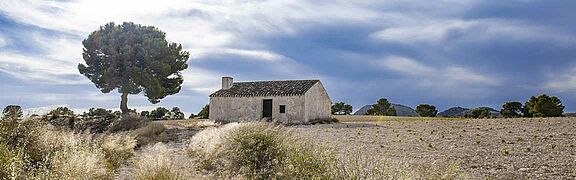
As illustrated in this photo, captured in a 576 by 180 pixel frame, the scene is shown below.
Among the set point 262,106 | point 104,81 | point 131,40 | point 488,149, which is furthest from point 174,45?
point 488,149

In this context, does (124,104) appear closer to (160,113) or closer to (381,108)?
(160,113)

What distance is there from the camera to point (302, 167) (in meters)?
5.85

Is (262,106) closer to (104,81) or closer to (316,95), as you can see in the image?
(316,95)

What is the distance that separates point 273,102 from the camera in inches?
1123

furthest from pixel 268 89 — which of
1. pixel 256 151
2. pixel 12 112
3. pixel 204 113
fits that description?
pixel 256 151

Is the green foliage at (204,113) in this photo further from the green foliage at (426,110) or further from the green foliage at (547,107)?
the green foliage at (547,107)

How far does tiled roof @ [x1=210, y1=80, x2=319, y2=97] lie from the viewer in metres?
28.6

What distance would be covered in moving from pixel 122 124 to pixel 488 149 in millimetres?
18007

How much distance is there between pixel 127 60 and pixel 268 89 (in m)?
9.56

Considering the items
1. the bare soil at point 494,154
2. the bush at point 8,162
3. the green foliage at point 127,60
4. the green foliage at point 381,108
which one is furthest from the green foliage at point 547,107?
the bush at point 8,162

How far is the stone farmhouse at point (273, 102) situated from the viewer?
91.1 ft

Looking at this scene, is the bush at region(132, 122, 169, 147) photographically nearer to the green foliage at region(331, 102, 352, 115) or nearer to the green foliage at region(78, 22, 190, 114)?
the green foliage at region(78, 22, 190, 114)

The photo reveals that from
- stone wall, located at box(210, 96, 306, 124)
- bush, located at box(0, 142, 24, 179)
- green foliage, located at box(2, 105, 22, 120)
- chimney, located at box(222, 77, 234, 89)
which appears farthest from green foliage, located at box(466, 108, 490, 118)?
bush, located at box(0, 142, 24, 179)

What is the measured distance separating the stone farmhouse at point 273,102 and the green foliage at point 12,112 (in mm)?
16999
